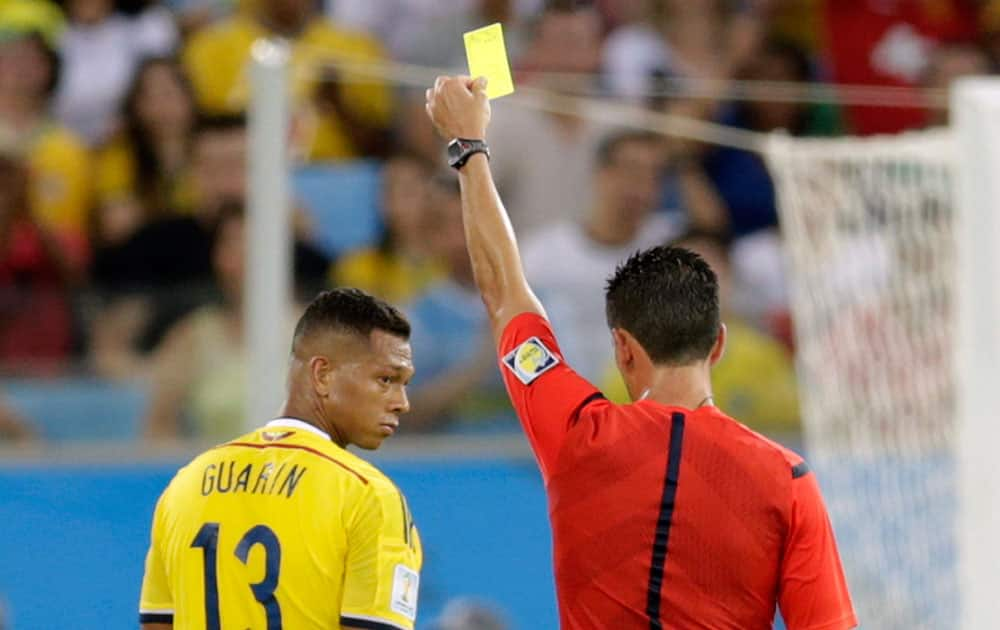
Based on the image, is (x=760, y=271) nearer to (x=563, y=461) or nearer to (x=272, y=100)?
(x=272, y=100)

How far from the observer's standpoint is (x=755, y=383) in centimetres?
763

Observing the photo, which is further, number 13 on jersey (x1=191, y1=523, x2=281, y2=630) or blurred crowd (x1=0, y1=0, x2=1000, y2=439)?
blurred crowd (x1=0, y1=0, x2=1000, y2=439)

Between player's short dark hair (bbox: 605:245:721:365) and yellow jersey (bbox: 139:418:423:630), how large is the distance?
0.58 m

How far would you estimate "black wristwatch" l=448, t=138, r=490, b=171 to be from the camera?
3.71m

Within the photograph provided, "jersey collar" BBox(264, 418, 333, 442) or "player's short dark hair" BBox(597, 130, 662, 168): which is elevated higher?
"player's short dark hair" BBox(597, 130, 662, 168)

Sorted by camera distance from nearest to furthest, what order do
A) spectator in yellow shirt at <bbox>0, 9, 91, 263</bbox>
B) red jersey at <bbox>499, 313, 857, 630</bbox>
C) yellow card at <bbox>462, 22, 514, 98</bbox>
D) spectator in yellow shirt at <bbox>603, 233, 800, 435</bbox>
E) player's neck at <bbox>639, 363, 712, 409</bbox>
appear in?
red jersey at <bbox>499, 313, 857, 630</bbox>, player's neck at <bbox>639, 363, 712, 409</bbox>, yellow card at <bbox>462, 22, 514, 98</bbox>, spectator in yellow shirt at <bbox>603, 233, 800, 435</bbox>, spectator in yellow shirt at <bbox>0, 9, 91, 263</bbox>

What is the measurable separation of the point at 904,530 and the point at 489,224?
4.54m

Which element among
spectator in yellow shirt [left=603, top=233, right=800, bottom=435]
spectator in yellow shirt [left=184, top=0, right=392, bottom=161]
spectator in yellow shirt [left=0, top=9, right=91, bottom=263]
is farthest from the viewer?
spectator in yellow shirt [left=184, top=0, right=392, bottom=161]

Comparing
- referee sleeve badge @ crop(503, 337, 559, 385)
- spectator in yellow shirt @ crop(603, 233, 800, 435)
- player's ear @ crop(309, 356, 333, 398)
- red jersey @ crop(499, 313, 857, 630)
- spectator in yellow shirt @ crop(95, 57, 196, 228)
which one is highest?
spectator in yellow shirt @ crop(95, 57, 196, 228)

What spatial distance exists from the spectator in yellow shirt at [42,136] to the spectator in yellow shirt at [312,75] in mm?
680

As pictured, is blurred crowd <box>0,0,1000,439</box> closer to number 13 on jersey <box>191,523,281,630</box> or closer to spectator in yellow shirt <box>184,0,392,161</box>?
spectator in yellow shirt <box>184,0,392,161</box>

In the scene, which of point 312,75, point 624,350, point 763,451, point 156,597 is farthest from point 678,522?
point 312,75

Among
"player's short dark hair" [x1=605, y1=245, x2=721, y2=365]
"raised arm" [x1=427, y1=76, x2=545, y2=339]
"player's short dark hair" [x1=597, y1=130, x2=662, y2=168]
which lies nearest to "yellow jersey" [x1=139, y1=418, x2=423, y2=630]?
"raised arm" [x1=427, y1=76, x2=545, y2=339]

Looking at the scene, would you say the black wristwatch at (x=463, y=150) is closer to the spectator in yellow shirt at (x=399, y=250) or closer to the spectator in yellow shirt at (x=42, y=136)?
the spectator in yellow shirt at (x=399, y=250)
